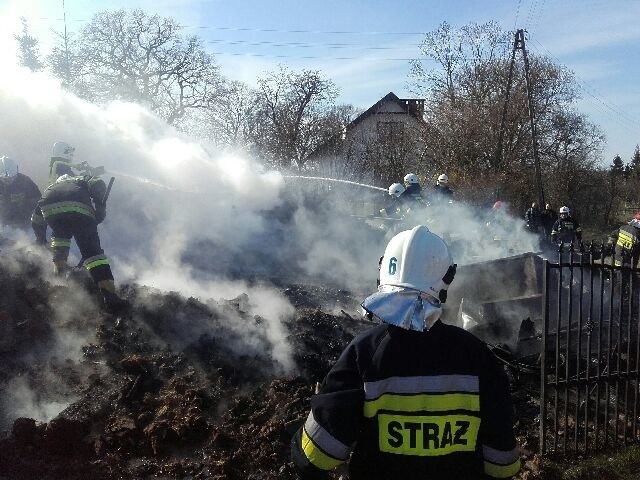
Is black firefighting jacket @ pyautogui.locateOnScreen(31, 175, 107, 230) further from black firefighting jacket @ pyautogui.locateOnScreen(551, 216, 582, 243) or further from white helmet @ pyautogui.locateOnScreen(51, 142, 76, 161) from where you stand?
black firefighting jacket @ pyautogui.locateOnScreen(551, 216, 582, 243)

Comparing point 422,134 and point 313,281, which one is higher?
point 422,134

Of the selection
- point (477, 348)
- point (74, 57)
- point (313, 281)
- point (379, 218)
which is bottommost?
point (313, 281)

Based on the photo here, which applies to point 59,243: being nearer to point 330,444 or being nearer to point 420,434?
point 330,444

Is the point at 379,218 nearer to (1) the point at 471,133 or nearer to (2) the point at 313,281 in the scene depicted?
(2) the point at 313,281

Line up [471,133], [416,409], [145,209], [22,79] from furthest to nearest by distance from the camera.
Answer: [471,133]
[22,79]
[145,209]
[416,409]

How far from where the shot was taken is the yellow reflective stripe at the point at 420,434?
6.71 feet

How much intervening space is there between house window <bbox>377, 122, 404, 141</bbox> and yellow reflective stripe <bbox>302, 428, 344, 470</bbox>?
1134 inches

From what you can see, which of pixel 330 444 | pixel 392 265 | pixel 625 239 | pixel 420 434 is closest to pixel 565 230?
pixel 625 239

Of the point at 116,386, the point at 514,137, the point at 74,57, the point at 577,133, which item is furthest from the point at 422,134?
the point at 116,386

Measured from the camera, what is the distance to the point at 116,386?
5.36 m

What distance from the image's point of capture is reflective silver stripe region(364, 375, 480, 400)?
203 cm

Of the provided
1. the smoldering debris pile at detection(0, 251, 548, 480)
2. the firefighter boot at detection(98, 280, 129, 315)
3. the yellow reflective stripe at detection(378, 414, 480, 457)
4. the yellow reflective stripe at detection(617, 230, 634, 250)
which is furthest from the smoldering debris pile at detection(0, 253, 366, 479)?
the yellow reflective stripe at detection(617, 230, 634, 250)

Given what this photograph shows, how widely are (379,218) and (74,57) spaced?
23316 mm

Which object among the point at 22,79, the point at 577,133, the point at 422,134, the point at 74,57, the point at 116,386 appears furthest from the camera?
the point at 577,133
